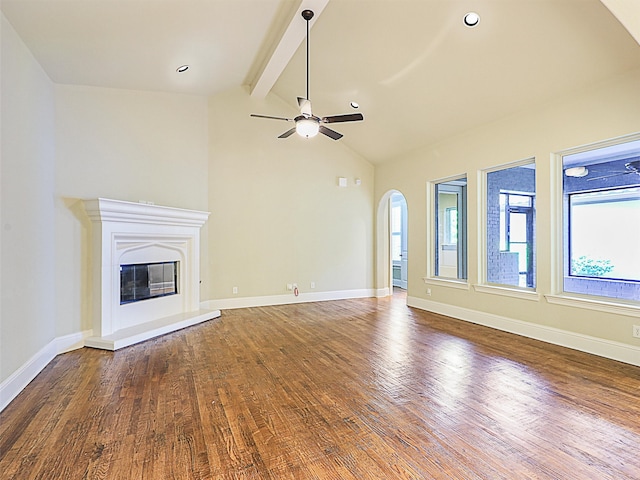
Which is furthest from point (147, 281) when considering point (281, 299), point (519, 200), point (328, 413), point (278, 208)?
point (519, 200)

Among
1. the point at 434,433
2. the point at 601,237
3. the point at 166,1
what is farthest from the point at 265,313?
the point at 601,237

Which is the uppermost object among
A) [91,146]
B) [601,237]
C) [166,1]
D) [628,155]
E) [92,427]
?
[166,1]

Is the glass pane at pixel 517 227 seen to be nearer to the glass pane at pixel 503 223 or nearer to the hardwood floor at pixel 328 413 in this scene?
the glass pane at pixel 503 223

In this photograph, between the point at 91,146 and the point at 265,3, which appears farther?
the point at 91,146

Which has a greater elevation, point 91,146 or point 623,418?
point 91,146

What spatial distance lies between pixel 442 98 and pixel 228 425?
468 centimetres

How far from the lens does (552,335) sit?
4.09 m

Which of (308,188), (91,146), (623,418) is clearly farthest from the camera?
(308,188)

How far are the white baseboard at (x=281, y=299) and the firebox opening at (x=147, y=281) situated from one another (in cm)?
89

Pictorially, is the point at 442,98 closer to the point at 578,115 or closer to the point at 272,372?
the point at 578,115

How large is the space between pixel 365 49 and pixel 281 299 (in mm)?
4485

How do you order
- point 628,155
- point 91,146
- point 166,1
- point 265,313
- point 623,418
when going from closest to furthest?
1. point 623,418
2. point 166,1
3. point 628,155
4. point 91,146
5. point 265,313

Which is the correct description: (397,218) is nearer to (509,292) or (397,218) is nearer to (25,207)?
(509,292)

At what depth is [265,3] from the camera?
3.84m
